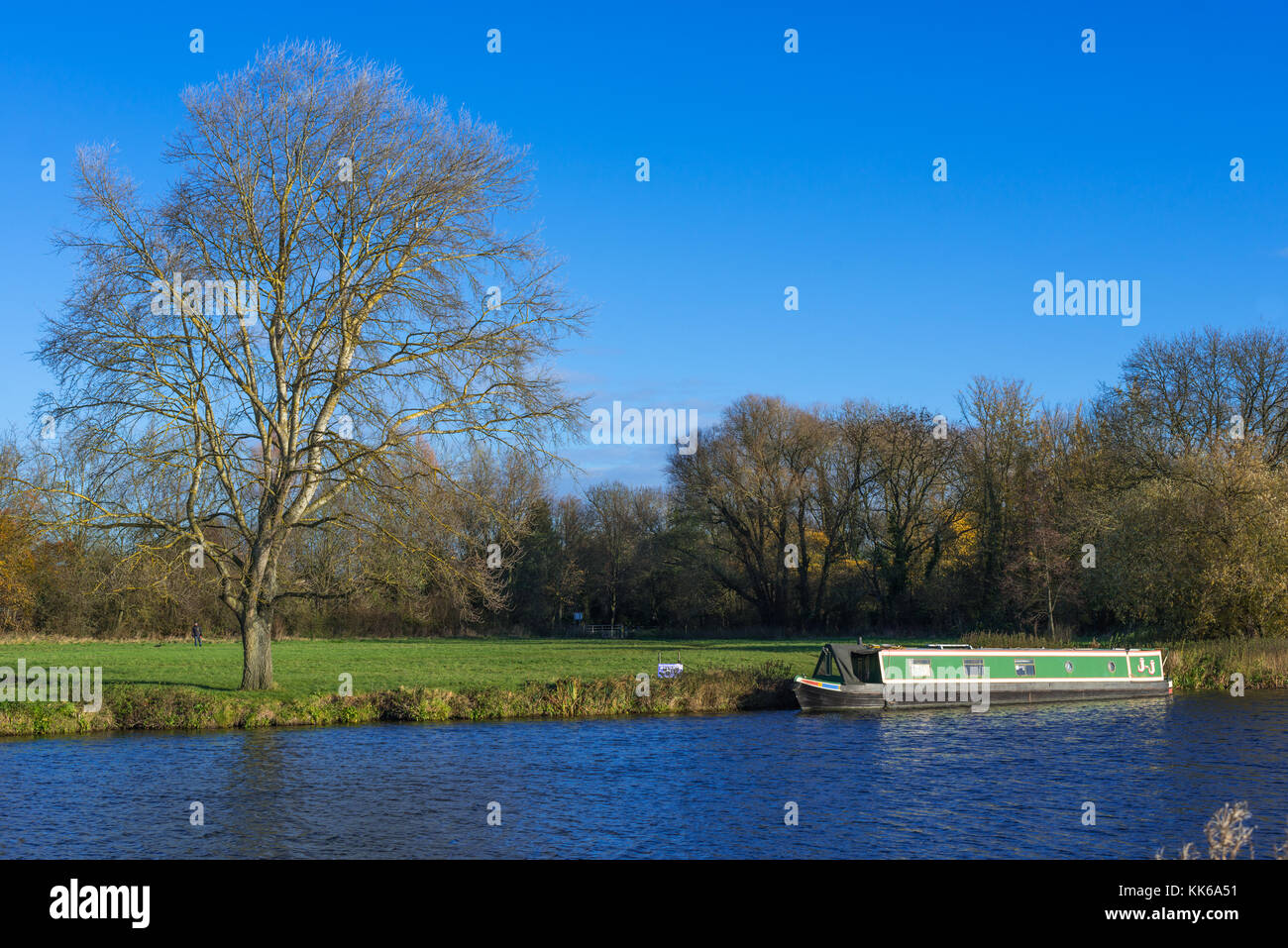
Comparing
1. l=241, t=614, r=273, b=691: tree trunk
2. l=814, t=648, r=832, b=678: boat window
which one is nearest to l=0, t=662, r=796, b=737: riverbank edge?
l=241, t=614, r=273, b=691: tree trunk

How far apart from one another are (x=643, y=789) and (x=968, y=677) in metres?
17.8

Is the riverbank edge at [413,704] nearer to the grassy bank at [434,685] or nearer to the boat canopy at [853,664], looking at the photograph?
the grassy bank at [434,685]

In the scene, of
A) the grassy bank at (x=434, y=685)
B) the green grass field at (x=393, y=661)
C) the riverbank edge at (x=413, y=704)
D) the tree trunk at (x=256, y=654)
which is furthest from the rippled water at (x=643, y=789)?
the green grass field at (x=393, y=661)

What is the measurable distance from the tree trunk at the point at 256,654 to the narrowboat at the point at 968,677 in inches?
615

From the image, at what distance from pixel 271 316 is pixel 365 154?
4838mm

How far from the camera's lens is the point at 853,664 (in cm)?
3428

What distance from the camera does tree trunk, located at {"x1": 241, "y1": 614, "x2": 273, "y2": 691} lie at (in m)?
28.3

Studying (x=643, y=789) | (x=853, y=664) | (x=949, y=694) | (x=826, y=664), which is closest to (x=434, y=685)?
(x=826, y=664)

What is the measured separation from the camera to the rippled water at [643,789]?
1612 cm

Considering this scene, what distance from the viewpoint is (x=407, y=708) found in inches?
1120

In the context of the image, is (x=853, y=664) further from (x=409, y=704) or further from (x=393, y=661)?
(x=393, y=661)

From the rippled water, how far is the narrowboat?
354cm

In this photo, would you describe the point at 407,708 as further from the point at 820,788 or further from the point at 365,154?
the point at 365,154
